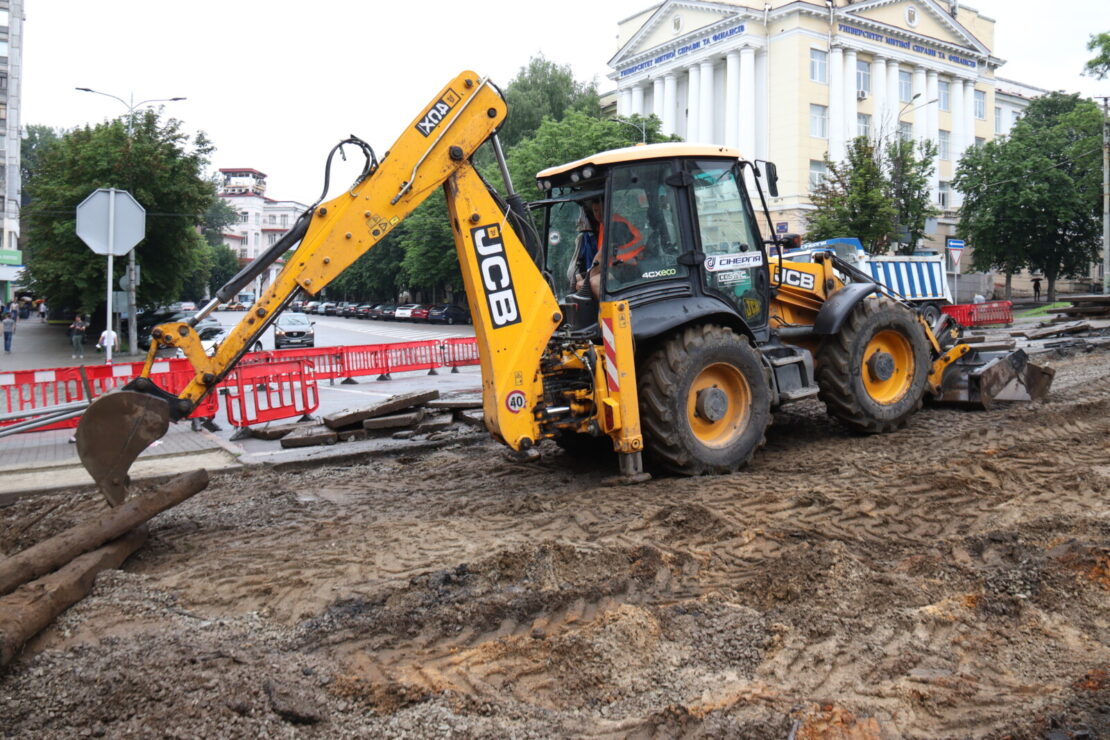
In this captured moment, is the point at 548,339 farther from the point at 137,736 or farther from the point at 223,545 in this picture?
the point at 137,736

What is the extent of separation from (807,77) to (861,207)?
672 inches

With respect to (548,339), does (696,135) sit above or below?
above

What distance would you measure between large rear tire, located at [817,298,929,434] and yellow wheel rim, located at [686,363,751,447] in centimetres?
145

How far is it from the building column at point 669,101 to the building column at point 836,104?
368 inches

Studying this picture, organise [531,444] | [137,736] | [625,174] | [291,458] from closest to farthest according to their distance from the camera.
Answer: [137,736] < [531,444] < [625,174] < [291,458]

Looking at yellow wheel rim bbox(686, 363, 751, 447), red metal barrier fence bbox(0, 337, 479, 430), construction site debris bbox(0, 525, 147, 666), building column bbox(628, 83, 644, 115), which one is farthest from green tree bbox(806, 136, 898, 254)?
construction site debris bbox(0, 525, 147, 666)

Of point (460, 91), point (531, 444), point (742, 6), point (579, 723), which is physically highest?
point (742, 6)

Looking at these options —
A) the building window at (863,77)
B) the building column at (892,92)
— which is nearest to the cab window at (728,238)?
the building window at (863,77)

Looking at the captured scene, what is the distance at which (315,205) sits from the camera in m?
6.32

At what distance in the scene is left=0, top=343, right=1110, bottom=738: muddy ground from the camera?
3463 millimetres

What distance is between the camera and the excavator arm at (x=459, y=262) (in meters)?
5.84

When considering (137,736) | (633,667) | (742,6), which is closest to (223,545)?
(137,736)

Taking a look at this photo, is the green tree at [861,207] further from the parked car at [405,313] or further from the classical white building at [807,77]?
the parked car at [405,313]

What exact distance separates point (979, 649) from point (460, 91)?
5020mm
